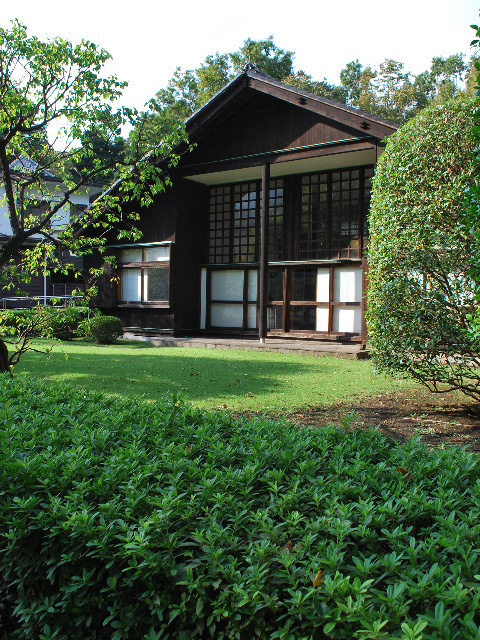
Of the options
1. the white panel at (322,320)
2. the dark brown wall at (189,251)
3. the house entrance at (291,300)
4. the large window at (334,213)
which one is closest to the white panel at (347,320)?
the house entrance at (291,300)

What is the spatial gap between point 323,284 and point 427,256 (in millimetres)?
11250

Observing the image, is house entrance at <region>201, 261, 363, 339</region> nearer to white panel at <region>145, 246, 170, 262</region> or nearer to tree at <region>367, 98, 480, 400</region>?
white panel at <region>145, 246, 170, 262</region>

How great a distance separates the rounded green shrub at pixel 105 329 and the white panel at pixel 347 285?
7514 mm

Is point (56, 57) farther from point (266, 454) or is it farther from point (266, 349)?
point (266, 349)

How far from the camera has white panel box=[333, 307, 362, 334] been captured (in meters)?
18.0

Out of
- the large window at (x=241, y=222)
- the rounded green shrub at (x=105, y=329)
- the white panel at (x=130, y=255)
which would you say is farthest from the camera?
the white panel at (x=130, y=255)

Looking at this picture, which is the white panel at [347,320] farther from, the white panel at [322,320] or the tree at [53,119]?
the tree at [53,119]

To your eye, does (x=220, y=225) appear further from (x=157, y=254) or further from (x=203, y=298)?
(x=203, y=298)

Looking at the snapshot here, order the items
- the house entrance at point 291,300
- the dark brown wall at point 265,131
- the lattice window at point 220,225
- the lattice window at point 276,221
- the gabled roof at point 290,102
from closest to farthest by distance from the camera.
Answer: the gabled roof at point 290,102, the dark brown wall at point 265,131, the house entrance at point 291,300, the lattice window at point 276,221, the lattice window at point 220,225

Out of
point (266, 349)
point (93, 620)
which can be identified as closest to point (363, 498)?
point (93, 620)

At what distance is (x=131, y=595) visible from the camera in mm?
2184

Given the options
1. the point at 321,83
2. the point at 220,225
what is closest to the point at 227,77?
the point at 321,83

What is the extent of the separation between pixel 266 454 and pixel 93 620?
1.22m

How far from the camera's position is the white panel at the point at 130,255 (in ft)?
72.6
